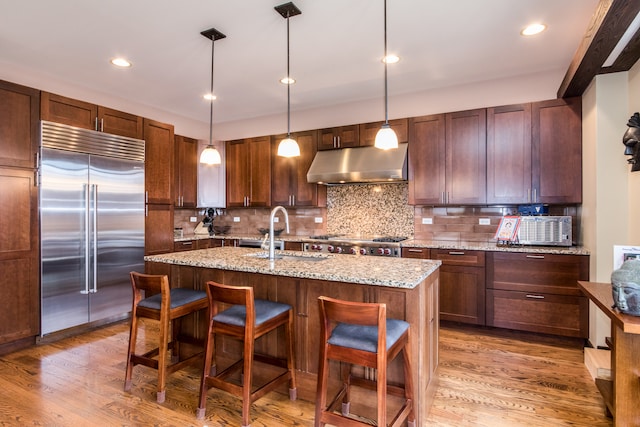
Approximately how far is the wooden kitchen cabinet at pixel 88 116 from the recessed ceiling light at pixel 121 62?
0.55 metres

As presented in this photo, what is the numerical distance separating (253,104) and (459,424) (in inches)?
171

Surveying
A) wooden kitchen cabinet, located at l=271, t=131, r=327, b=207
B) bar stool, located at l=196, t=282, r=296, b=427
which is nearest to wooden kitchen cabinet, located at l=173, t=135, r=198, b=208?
wooden kitchen cabinet, located at l=271, t=131, r=327, b=207

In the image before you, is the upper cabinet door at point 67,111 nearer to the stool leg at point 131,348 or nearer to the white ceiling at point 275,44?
the white ceiling at point 275,44

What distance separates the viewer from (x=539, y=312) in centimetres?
339

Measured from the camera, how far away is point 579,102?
136 inches

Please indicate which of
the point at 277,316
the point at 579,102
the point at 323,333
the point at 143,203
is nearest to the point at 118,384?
the point at 277,316

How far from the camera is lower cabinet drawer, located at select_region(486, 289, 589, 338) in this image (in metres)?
3.25

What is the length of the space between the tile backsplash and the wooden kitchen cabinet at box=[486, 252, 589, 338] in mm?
589

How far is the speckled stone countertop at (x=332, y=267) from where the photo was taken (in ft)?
6.27

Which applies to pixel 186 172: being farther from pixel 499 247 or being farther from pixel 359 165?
pixel 499 247

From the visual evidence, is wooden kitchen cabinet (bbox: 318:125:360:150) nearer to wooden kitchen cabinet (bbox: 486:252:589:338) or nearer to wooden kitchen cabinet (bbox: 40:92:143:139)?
wooden kitchen cabinet (bbox: 486:252:589:338)

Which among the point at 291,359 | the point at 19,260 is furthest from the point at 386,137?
the point at 19,260

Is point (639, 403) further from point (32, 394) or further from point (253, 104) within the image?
point (253, 104)

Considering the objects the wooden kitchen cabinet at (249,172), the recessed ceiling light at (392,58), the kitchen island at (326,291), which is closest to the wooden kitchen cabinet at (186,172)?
the wooden kitchen cabinet at (249,172)
